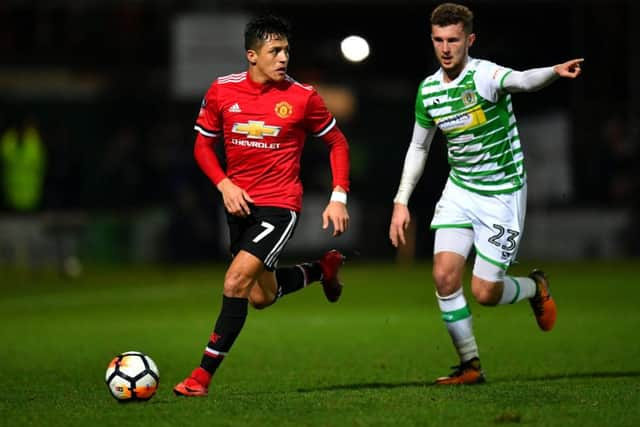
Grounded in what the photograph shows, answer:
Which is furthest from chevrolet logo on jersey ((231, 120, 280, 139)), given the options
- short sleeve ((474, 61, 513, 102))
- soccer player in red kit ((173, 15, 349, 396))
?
short sleeve ((474, 61, 513, 102))

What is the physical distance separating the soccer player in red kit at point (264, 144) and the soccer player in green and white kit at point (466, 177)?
0.60 metres

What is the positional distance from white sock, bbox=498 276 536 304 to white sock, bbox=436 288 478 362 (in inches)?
12.6

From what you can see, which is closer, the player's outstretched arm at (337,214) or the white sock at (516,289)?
the player's outstretched arm at (337,214)

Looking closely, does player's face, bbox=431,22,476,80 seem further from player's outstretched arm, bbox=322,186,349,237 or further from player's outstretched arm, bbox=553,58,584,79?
player's outstretched arm, bbox=322,186,349,237

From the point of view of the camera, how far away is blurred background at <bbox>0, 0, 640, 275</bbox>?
21031 mm

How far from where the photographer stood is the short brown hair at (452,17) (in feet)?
24.1

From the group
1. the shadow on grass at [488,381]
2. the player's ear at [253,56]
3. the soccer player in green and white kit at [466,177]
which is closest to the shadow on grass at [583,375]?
the shadow on grass at [488,381]

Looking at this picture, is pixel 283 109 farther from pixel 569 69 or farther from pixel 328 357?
pixel 328 357

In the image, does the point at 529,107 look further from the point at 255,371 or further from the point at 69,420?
the point at 69,420

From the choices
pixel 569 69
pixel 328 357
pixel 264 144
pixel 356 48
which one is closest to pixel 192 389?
pixel 264 144

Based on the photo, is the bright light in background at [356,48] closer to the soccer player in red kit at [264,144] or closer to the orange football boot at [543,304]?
the orange football boot at [543,304]

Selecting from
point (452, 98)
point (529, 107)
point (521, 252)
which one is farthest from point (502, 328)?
point (529, 107)

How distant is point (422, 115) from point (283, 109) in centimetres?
88

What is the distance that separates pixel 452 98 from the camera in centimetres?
750
